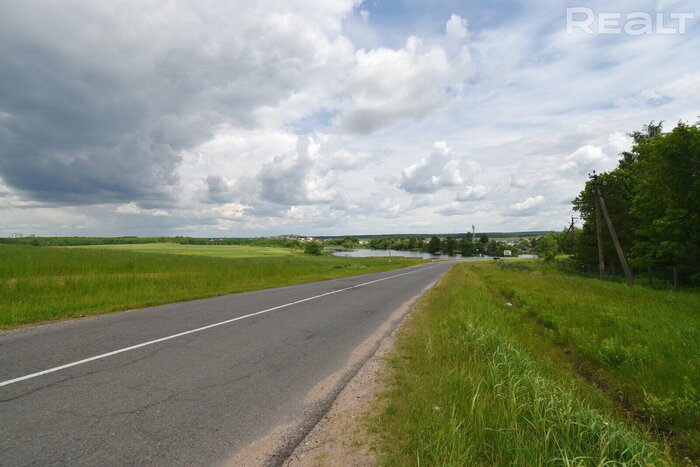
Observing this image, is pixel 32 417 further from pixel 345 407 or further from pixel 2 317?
pixel 2 317

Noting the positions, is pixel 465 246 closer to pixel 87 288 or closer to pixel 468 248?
pixel 468 248

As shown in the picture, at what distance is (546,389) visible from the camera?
377 cm

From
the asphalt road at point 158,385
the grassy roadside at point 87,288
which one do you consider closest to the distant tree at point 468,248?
the grassy roadside at point 87,288

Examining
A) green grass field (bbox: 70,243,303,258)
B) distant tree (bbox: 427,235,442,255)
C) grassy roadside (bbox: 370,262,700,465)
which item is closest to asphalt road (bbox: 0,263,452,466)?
grassy roadside (bbox: 370,262,700,465)

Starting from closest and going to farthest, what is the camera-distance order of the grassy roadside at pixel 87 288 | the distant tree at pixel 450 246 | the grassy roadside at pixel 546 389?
the grassy roadside at pixel 546 389, the grassy roadside at pixel 87 288, the distant tree at pixel 450 246

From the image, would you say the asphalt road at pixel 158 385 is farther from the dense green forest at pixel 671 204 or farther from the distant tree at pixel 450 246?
the distant tree at pixel 450 246

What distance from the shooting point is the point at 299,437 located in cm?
316

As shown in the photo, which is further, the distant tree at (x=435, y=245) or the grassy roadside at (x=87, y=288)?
the distant tree at (x=435, y=245)

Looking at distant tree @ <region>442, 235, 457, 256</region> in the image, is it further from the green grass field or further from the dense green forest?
the dense green forest

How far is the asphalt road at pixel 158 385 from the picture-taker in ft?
9.52

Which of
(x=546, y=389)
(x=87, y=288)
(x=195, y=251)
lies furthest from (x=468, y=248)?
(x=546, y=389)

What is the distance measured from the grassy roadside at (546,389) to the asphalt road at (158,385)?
1254mm

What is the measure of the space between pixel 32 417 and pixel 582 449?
228 inches

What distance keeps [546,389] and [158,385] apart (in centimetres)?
515
